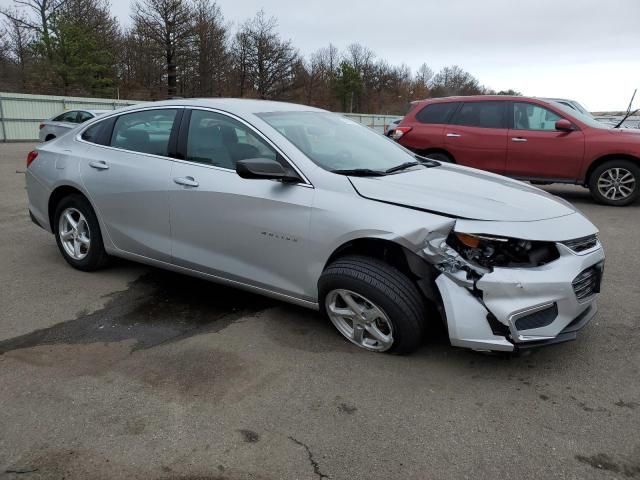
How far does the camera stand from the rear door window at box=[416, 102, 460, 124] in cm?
Answer: 939

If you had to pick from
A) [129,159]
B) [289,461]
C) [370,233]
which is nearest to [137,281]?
[129,159]

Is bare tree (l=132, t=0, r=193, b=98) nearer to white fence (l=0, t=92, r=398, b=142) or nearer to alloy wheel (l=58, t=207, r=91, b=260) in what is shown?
white fence (l=0, t=92, r=398, b=142)

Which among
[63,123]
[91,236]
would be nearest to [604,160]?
[91,236]

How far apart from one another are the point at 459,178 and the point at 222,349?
2.02 meters

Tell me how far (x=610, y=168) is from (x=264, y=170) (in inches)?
284

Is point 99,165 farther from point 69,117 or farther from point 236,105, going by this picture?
point 69,117

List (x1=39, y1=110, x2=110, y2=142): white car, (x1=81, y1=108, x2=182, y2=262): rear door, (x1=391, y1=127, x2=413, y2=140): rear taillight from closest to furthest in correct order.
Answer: (x1=81, y1=108, x2=182, y2=262): rear door → (x1=391, y1=127, x2=413, y2=140): rear taillight → (x1=39, y1=110, x2=110, y2=142): white car

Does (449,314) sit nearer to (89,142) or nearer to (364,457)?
(364,457)

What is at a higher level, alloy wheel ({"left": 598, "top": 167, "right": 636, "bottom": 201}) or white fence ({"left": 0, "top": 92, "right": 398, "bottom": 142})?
white fence ({"left": 0, "top": 92, "right": 398, "bottom": 142})

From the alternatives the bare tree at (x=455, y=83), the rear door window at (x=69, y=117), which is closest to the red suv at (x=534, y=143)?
the rear door window at (x=69, y=117)

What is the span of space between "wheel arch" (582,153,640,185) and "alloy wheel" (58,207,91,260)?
7588 mm

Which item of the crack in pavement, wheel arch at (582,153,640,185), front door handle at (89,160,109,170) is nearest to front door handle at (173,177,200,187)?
front door handle at (89,160,109,170)

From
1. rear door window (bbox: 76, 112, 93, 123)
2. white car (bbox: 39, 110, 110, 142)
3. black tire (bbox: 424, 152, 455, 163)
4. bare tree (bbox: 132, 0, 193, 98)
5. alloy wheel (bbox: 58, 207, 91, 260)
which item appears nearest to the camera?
alloy wheel (bbox: 58, 207, 91, 260)

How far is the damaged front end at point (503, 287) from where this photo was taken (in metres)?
2.88
